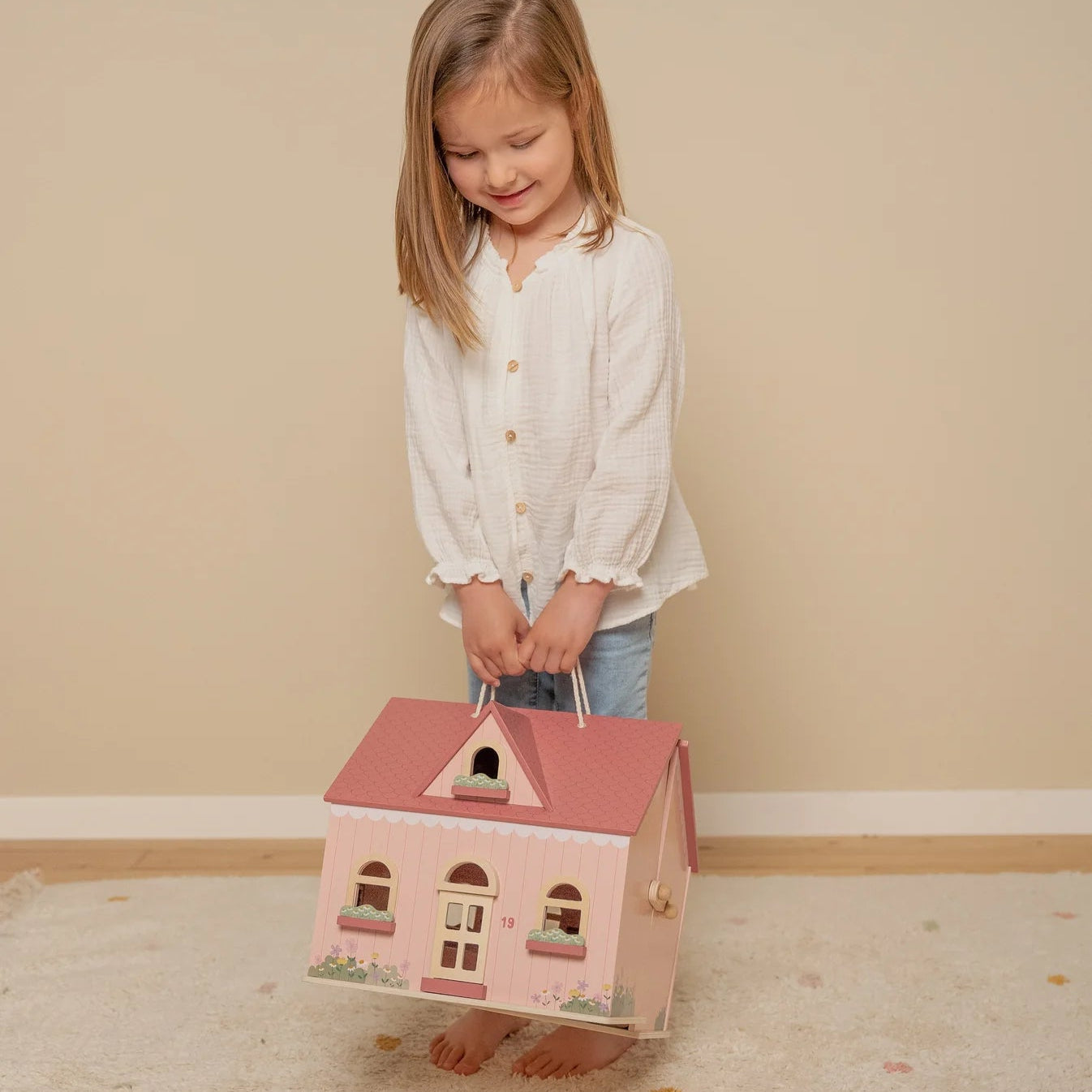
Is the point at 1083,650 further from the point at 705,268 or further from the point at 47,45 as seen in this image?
the point at 47,45

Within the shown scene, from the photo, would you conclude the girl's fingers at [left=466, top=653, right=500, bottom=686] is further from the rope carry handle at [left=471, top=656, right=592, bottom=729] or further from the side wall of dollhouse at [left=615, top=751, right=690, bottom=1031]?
the side wall of dollhouse at [left=615, top=751, right=690, bottom=1031]

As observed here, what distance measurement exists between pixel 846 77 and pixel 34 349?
1.34m

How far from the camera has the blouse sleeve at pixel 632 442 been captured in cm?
122

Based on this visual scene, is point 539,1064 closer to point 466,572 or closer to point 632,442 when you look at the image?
point 466,572

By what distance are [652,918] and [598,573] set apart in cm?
34

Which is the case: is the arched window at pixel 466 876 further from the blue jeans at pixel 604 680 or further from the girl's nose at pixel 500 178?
the girl's nose at pixel 500 178

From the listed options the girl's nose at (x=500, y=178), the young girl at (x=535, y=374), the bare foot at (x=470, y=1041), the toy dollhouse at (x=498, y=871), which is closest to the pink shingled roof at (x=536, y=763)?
the toy dollhouse at (x=498, y=871)

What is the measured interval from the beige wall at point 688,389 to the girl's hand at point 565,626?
0.72 meters

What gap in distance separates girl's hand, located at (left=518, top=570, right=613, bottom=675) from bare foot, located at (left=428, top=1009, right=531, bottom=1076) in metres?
0.41

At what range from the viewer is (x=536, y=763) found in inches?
43.6

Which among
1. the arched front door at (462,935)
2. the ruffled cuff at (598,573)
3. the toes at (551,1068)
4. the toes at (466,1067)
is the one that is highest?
the ruffled cuff at (598,573)

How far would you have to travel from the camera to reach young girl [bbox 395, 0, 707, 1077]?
1.19 meters

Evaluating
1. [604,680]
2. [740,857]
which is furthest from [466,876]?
[740,857]

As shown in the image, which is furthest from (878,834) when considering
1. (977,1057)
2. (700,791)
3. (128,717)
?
(128,717)
